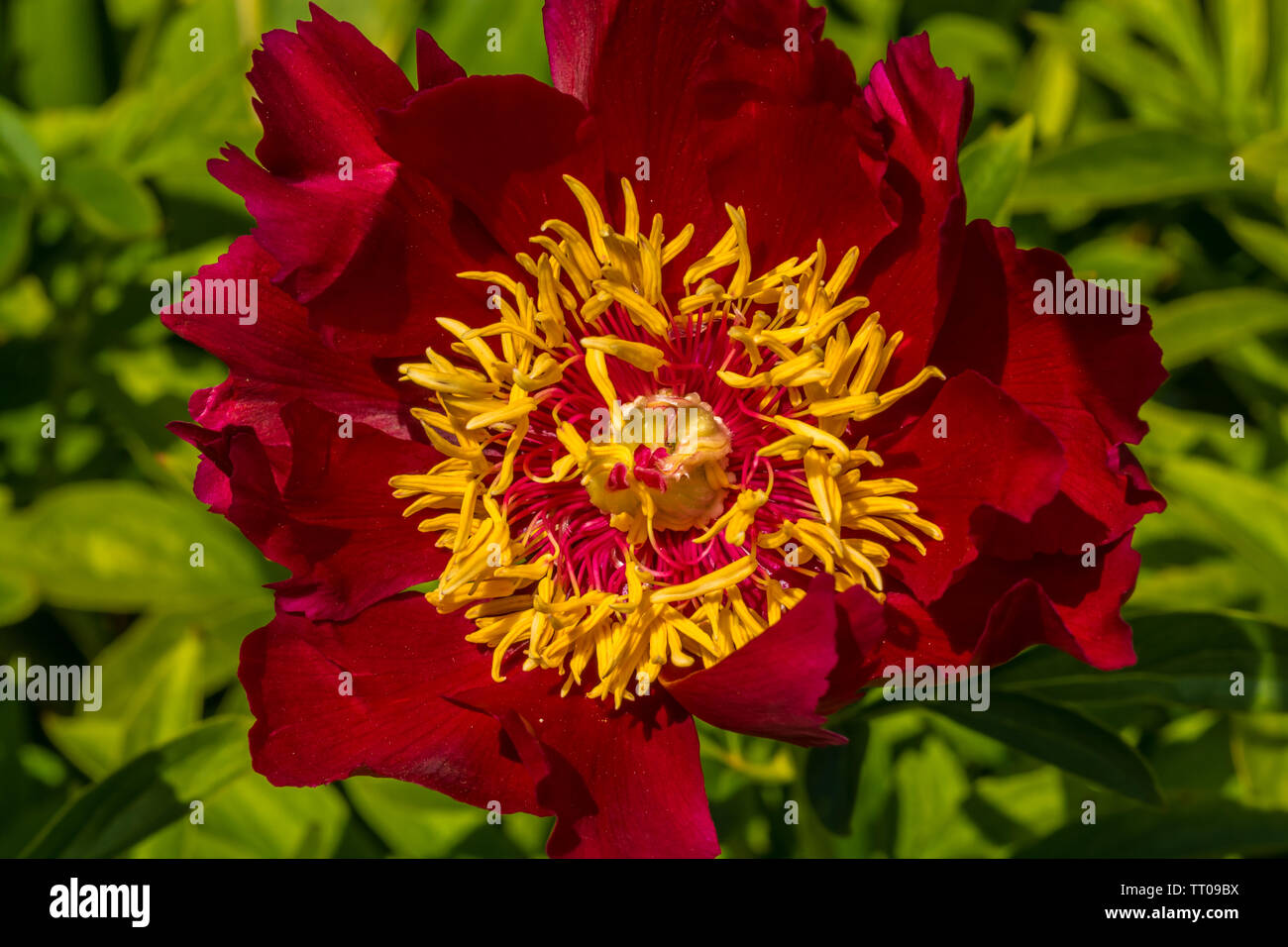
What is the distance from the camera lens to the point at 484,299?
65.7 inches

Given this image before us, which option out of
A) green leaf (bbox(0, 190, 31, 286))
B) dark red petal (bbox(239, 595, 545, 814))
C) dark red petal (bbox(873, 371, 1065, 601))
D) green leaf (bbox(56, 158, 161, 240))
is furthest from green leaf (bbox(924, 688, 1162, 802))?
green leaf (bbox(0, 190, 31, 286))

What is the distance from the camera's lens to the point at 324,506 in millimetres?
1600

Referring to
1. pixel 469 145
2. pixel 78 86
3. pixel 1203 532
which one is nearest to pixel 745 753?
pixel 1203 532

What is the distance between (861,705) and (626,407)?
54cm

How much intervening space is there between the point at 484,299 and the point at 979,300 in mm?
678

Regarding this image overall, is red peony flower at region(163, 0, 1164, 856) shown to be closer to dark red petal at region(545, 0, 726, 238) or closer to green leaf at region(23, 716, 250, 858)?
dark red petal at region(545, 0, 726, 238)

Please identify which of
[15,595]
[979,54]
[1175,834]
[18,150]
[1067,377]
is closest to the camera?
[1067,377]

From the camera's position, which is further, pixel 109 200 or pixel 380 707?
pixel 109 200

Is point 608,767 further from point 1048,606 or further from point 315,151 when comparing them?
point 315,151

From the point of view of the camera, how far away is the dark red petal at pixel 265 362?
158 cm

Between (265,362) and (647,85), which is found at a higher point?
(647,85)

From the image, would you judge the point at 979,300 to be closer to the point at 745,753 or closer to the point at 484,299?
the point at 484,299

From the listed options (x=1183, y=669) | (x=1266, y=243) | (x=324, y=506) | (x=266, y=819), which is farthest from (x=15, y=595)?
(x=1266, y=243)

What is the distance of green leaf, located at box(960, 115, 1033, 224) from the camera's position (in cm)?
169
